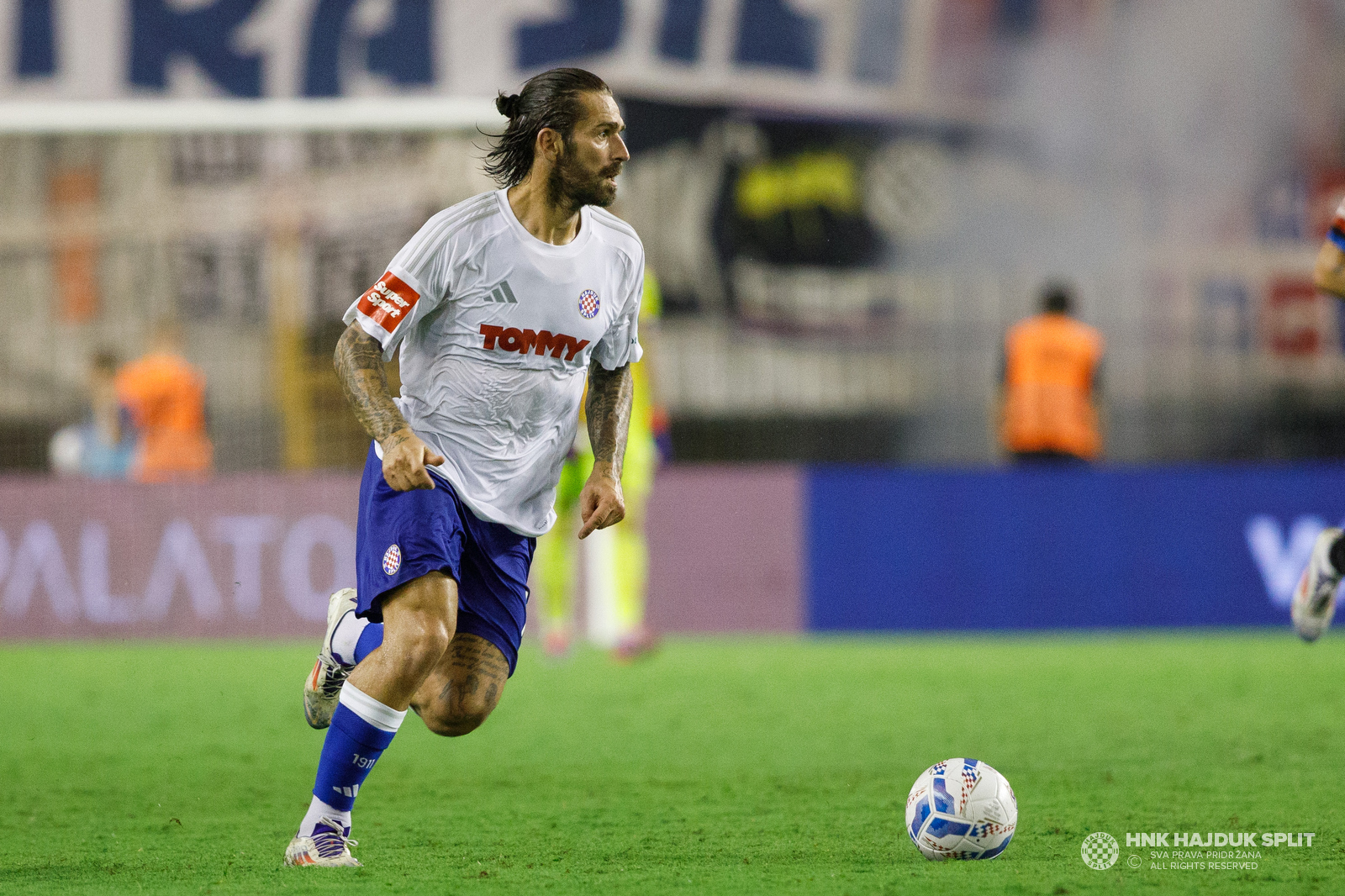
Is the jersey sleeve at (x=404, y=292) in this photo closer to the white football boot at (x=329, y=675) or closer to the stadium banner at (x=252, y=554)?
the white football boot at (x=329, y=675)

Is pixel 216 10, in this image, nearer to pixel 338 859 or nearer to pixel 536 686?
pixel 536 686

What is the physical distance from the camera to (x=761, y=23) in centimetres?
1327

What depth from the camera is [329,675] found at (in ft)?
16.3

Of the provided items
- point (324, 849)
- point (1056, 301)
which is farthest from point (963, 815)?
point (1056, 301)

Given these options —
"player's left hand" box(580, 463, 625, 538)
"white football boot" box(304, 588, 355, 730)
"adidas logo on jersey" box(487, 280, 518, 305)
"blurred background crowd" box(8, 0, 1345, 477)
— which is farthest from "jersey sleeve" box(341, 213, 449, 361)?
"blurred background crowd" box(8, 0, 1345, 477)

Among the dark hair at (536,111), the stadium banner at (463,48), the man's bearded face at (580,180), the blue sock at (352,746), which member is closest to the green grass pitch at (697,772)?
the blue sock at (352,746)

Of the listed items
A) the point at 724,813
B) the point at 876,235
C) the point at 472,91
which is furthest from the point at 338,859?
the point at 876,235

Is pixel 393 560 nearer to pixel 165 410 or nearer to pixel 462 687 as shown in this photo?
pixel 462 687

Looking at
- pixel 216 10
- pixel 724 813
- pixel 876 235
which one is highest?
pixel 216 10

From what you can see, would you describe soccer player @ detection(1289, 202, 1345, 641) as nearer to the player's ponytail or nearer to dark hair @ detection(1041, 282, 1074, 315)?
the player's ponytail

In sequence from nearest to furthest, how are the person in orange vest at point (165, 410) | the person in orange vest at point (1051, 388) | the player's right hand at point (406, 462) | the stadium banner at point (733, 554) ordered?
the player's right hand at point (406, 462)
the stadium banner at point (733, 554)
the person in orange vest at point (1051, 388)
the person in orange vest at point (165, 410)

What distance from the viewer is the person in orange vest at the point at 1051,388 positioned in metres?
11.6

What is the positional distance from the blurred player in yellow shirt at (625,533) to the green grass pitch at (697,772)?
229 mm

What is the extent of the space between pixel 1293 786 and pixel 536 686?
13.2 ft
